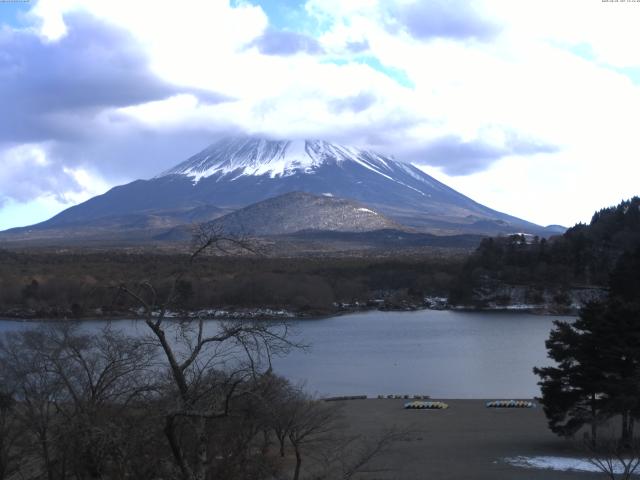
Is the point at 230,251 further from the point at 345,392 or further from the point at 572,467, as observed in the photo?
the point at 345,392

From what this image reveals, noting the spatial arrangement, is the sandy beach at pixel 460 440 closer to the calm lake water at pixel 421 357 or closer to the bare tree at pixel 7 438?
the calm lake water at pixel 421 357

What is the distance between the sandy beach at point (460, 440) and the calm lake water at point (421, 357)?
3.02 meters

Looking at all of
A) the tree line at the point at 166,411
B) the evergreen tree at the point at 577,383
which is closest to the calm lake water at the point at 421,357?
the evergreen tree at the point at 577,383

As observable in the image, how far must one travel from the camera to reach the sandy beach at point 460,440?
51.1 feet

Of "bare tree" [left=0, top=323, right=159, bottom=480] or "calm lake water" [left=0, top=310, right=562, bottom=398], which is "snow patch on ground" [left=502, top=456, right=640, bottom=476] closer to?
"calm lake water" [left=0, top=310, right=562, bottom=398]

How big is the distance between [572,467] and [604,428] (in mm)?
3781

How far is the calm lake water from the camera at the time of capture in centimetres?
2894

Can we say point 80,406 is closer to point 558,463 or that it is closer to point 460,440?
point 558,463

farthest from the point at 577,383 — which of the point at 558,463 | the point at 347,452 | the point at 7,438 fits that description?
the point at 7,438

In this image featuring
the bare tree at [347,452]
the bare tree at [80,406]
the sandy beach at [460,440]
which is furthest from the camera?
the sandy beach at [460,440]

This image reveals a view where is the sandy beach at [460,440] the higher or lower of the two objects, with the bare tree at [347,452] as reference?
lower

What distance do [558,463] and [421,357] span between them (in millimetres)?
20306

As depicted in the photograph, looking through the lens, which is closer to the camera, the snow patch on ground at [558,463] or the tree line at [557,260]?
the snow patch on ground at [558,463]

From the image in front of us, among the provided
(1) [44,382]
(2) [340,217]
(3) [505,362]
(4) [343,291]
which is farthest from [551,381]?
(2) [340,217]
